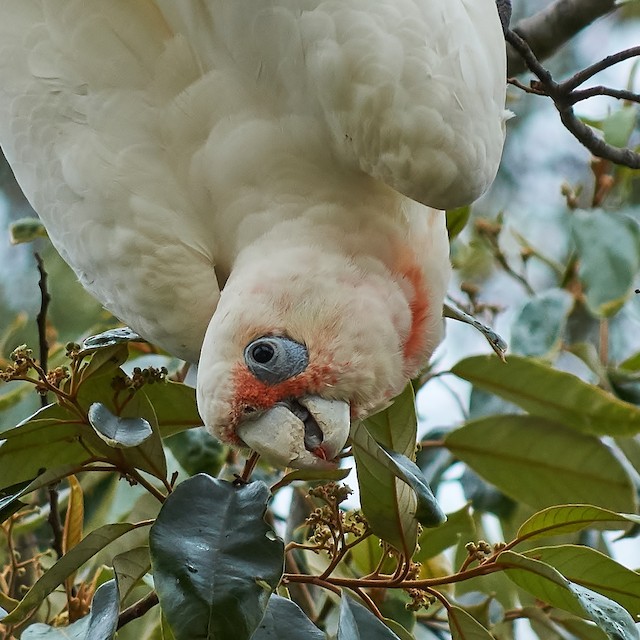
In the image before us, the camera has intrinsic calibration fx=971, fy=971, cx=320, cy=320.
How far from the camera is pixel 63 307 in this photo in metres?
1.74

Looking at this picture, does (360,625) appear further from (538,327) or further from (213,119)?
(538,327)

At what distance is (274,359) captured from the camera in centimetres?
105

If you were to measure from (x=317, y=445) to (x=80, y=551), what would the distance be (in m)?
0.27

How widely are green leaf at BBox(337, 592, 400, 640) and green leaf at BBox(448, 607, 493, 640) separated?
0.36 feet

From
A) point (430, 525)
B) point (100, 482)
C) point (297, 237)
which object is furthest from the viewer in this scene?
point (100, 482)

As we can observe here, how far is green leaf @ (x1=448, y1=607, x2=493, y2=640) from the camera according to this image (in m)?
1.02

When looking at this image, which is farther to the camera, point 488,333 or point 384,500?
point 488,333

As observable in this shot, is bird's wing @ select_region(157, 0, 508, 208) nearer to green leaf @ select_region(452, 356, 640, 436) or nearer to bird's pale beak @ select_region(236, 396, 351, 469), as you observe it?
bird's pale beak @ select_region(236, 396, 351, 469)

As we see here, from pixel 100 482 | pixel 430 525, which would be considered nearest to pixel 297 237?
pixel 430 525

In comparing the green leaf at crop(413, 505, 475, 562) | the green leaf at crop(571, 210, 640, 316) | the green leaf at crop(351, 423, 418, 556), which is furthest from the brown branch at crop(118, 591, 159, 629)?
the green leaf at crop(571, 210, 640, 316)

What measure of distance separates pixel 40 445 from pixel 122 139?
0.36 meters

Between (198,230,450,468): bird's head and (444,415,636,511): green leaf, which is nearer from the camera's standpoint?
(198,230,450,468): bird's head

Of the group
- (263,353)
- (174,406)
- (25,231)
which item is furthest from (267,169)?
(25,231)

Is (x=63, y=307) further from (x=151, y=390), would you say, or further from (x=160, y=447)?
(x=160, y=447)
